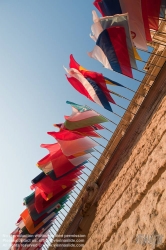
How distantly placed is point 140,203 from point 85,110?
468 centimetres

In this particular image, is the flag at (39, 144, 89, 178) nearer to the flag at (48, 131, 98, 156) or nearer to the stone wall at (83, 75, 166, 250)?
the flag at (48, 131, 98, 156)

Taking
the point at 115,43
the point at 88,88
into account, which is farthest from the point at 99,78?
the point at 115,43

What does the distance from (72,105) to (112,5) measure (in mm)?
3230

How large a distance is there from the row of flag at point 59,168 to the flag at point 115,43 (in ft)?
5.92

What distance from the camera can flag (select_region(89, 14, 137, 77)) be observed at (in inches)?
194

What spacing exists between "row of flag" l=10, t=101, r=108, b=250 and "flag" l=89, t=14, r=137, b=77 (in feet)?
5.92

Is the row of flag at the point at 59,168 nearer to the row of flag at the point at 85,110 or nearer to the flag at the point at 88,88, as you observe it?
the row of flag at the point at 85,110

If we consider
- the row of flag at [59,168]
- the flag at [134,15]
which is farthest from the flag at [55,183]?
the flag at [134,15]

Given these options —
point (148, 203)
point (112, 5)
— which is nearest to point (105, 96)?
point (112, 5)

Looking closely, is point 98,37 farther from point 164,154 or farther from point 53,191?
point 53,191

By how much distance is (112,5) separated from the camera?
5.36 metres

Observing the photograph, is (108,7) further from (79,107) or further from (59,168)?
(59,168)

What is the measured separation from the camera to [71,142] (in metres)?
6.68

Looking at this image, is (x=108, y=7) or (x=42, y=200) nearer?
(x=108, y=7)
